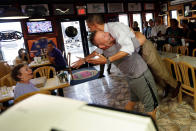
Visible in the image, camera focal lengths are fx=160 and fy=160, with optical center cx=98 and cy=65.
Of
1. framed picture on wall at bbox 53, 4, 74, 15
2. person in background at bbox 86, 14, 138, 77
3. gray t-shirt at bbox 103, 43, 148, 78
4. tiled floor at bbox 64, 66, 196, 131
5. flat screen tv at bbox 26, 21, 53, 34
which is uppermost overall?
framed picture on wall at bbox 53, 4, 74, 15

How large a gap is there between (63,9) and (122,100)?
489 centimetres

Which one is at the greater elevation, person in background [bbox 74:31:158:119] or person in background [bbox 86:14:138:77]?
person in background [bbox 86:14:138:77]

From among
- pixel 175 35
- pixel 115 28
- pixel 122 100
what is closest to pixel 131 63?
pixel 115 28

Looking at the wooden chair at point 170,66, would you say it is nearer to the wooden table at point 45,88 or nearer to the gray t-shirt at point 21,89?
the wooden table at point 45,88

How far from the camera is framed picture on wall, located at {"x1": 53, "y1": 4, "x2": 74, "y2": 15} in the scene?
652cm

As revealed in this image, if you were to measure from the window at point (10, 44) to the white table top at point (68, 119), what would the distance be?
6.36 meters

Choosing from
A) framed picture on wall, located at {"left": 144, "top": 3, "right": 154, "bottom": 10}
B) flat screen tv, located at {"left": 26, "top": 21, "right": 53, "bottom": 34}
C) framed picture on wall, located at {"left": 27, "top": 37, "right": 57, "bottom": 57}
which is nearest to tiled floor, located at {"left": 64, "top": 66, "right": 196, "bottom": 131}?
framed picture on wall, located at {"left": 27, "top": 37, "right": 57, "bottom": 57}

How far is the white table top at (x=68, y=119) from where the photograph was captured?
0.46m

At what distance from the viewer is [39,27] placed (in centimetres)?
636

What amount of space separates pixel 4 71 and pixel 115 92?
3319 mm

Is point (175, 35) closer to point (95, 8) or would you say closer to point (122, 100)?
point (122, 100)

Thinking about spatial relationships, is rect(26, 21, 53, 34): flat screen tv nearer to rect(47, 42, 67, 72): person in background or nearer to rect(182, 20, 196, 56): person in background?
rect(47, 42, 67, 72): person in background

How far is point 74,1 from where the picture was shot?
6.80 m

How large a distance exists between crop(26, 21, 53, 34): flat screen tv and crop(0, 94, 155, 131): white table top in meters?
6.31
